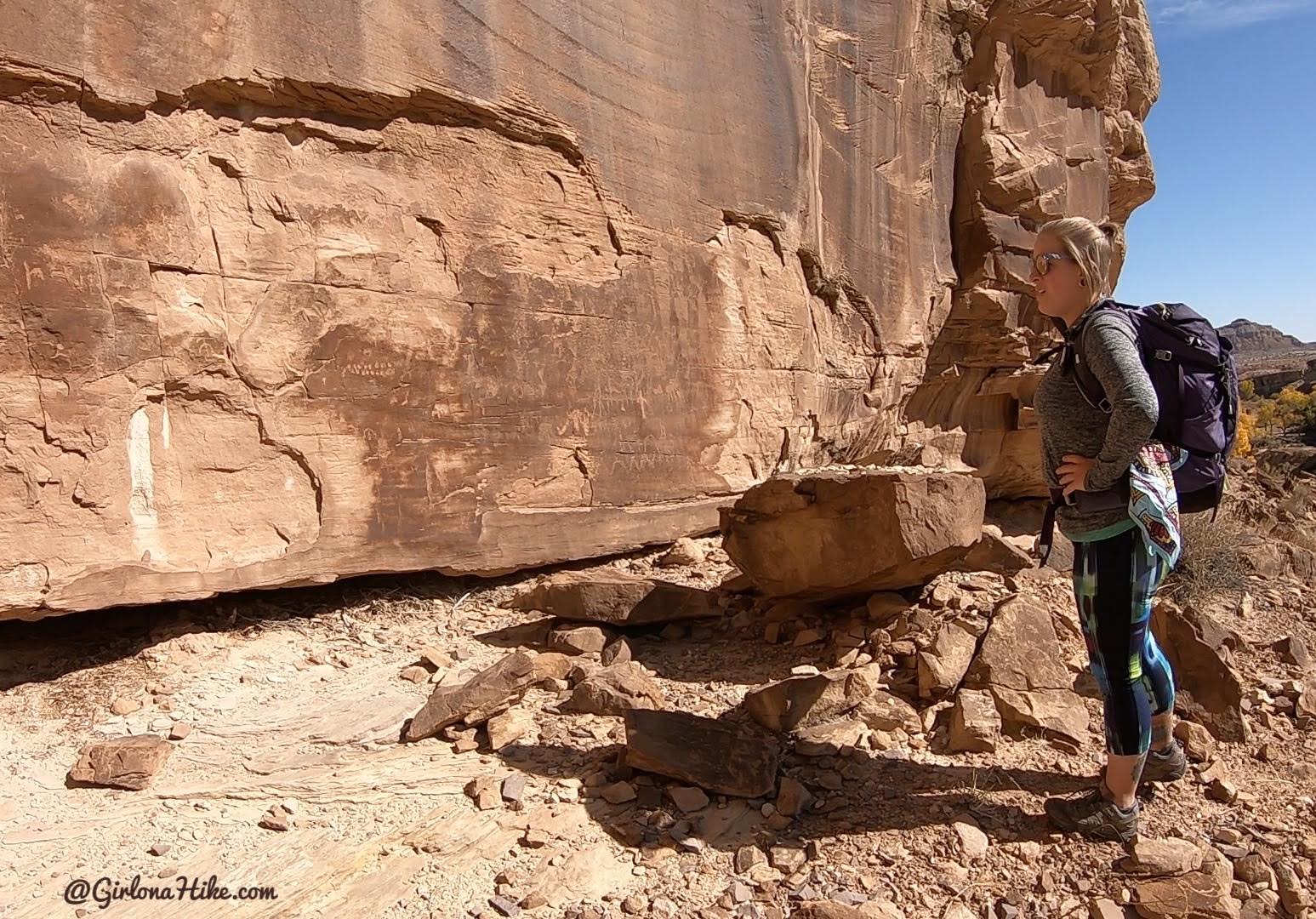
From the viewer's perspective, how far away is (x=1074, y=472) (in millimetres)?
2189

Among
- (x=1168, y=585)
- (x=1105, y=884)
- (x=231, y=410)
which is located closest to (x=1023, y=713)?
(x=1105, y=884)

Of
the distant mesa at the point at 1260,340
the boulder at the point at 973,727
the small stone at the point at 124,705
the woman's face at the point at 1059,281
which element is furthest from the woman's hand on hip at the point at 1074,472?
the distant mesa at the point at 1260,340

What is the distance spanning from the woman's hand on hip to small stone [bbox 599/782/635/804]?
1481 millimetres

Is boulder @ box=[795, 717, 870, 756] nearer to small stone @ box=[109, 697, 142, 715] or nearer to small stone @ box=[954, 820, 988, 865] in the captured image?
small stone @ box=[954, 820, 988, 865]

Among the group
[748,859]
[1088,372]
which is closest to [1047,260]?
[1088,372]

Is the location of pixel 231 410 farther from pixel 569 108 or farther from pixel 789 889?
pixel 789 889

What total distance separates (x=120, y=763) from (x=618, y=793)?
5.13ft

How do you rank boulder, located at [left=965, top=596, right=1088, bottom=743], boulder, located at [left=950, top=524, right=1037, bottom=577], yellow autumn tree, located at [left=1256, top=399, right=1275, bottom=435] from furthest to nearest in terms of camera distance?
yellow autumn tree, located at [left=1256, top=399, right=1275, bottom=435], boulder, located at [left=950, top=524, right=1037, bottom=577], boulder, located at [left=965, top=596, right=1088, bottom=743]

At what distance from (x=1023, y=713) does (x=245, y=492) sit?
2.96m

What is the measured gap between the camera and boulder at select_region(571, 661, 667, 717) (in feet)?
9.97

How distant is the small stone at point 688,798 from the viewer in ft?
8.17

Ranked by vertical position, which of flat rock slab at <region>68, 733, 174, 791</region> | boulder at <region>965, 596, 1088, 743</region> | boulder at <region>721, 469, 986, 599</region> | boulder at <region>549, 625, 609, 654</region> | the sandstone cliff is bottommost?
flat rock slab at <region>68, 733, 174, 791</region>

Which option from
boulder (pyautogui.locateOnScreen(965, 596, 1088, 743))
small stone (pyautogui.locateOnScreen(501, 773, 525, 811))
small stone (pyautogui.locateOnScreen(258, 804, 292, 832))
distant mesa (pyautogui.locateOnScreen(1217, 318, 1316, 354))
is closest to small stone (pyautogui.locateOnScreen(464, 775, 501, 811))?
small stone (pyautogui.locateOnScreen(501, 773, 525, 811))

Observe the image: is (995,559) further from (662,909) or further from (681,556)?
(662,909)
